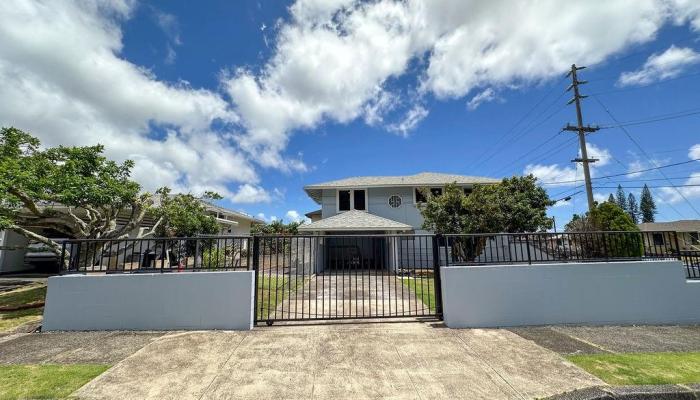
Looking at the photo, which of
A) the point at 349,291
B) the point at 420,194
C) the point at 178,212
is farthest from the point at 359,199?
the point at 349,291

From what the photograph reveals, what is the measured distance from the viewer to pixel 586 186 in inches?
624

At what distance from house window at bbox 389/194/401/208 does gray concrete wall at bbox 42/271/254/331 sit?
13.1m

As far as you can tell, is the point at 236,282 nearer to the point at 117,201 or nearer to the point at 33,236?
the point at 117,201

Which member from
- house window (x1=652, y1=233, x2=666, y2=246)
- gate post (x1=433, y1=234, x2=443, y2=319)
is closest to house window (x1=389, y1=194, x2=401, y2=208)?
gate post (x1=433, y1=234, x2=443, y2=319)

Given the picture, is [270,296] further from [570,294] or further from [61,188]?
[570,294]

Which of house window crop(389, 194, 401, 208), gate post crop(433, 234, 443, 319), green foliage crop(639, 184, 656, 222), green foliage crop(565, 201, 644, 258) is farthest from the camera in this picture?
green foliage crop(639, 184, 656, 222)

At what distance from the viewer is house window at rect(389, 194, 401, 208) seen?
17656 mm

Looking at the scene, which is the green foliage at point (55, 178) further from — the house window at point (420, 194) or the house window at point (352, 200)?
the house window at point (420, 194)

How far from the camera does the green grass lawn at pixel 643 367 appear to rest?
345 cm

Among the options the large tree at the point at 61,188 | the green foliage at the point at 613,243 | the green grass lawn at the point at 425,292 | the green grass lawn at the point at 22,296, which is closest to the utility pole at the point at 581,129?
the green foliage at the point at 613,243

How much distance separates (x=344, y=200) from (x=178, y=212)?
31.3 feet

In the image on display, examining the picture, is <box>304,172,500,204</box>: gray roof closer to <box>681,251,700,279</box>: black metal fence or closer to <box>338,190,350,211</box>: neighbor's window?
<box>338,190,350,211</box>: neighbor's window

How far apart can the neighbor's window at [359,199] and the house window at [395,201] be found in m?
1.66

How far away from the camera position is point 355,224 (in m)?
15.1
